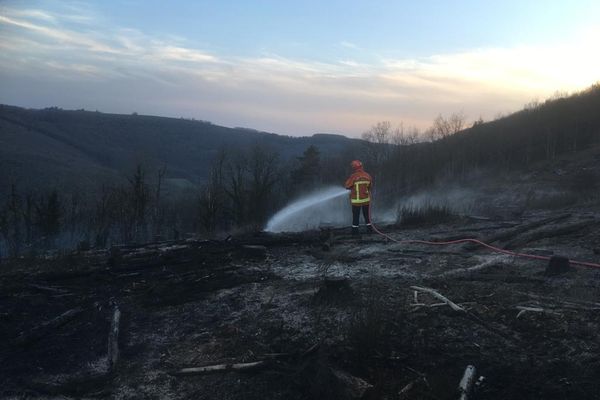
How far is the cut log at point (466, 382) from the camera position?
4235 millimetres

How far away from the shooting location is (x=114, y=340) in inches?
250

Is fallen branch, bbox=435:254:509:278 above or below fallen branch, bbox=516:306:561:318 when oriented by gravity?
below

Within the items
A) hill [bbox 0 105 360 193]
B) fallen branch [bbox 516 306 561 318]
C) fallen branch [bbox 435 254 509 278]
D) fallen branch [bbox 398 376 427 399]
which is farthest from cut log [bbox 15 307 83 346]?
hill [bbox 0 105 360 193]

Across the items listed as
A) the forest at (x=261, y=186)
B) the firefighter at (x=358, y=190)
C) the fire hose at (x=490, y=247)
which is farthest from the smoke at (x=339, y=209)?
the fire hose at (x=490, y=247)

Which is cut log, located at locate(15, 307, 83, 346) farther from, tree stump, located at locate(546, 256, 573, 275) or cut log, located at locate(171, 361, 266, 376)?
tree stump, located at locate(546, 256, 573, 275)

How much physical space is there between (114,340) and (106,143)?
136258 mm

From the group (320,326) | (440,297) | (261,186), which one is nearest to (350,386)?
(320,326)

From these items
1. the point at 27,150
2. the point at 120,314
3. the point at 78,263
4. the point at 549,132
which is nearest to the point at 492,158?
the point at 549,132

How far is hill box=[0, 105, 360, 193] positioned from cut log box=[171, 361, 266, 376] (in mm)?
83220

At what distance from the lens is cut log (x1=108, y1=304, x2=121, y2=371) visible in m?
5.82

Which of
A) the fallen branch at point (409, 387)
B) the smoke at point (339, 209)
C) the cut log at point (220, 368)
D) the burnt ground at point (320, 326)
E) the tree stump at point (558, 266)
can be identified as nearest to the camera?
the fallen branch at point (409, 387)

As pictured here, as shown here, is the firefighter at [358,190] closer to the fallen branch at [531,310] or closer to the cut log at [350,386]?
the fallen branch at [531,310]

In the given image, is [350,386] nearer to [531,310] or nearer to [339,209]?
[531,310]

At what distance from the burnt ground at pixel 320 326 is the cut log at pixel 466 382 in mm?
68
